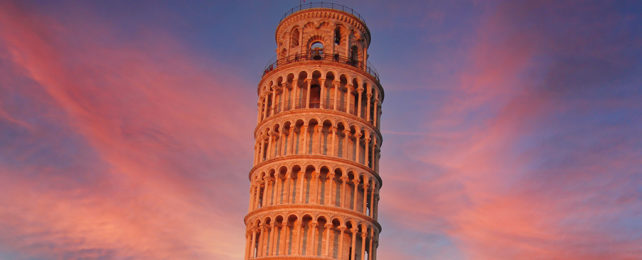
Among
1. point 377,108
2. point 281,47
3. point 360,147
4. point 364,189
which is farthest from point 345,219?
point 281,47

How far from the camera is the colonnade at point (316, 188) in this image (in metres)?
57.2

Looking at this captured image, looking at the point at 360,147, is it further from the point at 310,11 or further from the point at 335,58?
the point at 310,11

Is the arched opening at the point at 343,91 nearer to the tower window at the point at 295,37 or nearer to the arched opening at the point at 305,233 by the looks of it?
the tower window at the point at 295,37

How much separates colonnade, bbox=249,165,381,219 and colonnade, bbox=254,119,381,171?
163 cm

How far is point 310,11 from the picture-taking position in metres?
66.4

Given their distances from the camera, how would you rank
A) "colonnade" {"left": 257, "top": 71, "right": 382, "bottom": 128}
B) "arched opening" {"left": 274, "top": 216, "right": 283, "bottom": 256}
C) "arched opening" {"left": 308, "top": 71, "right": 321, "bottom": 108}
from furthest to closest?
"arched opening" {"left": 308, "top": 71, "right": 321, "bottom": 108} < "colonnade" {"left": 257, "top": 71, "right": 382, "bottom": 128} < "arched opening" {"left": 274, "top": 216, "right": 283, "bottom": 256}

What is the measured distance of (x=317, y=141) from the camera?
2330 inches

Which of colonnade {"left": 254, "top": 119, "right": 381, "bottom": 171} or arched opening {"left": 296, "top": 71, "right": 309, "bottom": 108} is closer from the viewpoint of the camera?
colonnade {"left": 254, "top": 119, "right": 381, "bottom": 171}

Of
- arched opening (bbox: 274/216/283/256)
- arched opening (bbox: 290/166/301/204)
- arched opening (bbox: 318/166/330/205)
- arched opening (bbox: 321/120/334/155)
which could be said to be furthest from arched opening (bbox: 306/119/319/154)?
arched opening (bbox: 274/216/283/256)

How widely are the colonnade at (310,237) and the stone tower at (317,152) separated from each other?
85mm

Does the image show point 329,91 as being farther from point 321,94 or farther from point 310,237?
point 310,237

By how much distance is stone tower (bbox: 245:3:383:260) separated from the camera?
56.2 metres

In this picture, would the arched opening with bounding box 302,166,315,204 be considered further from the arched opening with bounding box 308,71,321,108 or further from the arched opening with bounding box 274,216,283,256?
the arched opening with bounding box 308,71,321,108

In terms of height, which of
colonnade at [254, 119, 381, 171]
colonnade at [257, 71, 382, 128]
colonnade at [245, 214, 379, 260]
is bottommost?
colonnade at [245, 214, 379, 260]
